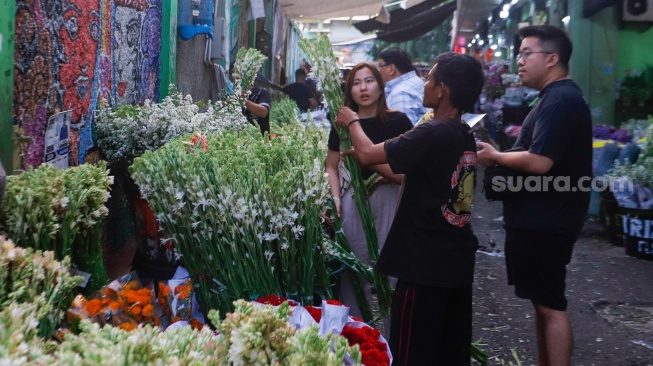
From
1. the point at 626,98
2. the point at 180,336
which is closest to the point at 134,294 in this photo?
the point at 180,336

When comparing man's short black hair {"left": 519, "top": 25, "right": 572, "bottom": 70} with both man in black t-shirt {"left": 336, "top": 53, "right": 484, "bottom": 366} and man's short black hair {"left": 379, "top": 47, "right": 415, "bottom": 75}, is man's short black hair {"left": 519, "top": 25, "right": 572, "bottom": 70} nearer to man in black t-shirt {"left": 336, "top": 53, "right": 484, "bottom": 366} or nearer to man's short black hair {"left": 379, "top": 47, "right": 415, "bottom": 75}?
man in black t-shirt {"left": 336, "top": 53, "right": 484, "bottom": 366}

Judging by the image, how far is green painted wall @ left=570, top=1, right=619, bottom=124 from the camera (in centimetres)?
1126

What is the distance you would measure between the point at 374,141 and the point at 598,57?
329 inches

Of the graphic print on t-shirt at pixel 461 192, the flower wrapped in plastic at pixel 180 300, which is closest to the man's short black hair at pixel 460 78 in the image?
the graphic print on t-shirt at pixel 461 192

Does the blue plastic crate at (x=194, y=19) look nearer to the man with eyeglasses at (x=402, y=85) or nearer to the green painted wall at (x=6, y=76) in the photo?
the man with eyeglasses at (x=402, y=85)

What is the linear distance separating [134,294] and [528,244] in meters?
2.14

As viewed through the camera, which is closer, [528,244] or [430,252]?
[430,252]

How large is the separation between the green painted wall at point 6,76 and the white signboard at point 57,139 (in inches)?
22.1

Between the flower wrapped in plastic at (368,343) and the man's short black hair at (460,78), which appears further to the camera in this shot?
the man's short black hair at (460,78)

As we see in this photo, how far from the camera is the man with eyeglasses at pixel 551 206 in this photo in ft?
12.3

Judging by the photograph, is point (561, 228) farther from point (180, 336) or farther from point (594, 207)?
point (594, 207)

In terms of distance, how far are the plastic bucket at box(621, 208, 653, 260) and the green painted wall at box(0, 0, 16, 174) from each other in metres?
5.82

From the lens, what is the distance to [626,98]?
34.9 ft

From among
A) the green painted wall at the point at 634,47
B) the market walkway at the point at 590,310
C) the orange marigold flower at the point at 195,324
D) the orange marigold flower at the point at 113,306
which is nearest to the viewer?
the orange marigold flower at the point at 113,306
